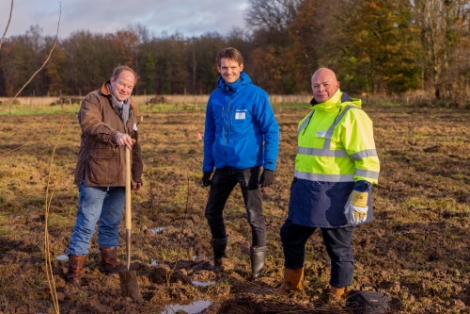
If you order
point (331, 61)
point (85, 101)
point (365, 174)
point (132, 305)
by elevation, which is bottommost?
point (132, 305)

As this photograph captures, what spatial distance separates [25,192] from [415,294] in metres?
6.25

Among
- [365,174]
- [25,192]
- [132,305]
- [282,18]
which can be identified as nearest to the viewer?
[365,174]

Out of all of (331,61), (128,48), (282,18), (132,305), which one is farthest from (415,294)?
(128,48)

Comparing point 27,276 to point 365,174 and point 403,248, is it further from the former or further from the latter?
point 403,248

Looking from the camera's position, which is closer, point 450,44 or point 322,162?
point 322,162

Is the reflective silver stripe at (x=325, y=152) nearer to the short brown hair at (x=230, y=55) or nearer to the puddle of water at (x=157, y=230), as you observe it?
the short brown hair at (x=230, y=55)

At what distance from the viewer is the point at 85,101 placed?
432cm

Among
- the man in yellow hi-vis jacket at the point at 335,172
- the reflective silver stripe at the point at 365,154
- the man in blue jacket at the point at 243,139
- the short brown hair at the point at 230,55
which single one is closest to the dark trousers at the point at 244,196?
the man in blue jacket at the point at 243,139

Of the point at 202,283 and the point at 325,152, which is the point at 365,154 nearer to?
the point at 325,152

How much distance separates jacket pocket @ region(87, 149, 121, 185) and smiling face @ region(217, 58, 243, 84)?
1134 mm

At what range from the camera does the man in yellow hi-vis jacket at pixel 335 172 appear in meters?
Answer: 3.63

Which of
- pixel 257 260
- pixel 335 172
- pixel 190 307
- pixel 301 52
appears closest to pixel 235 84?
pixel 335 172

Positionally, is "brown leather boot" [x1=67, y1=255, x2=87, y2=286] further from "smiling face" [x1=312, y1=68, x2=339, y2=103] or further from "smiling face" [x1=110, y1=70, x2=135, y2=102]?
"smiling face" [x1=312, y1=68, x2=339, y2=103]

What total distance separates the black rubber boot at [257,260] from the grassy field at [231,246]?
9 centimetres
